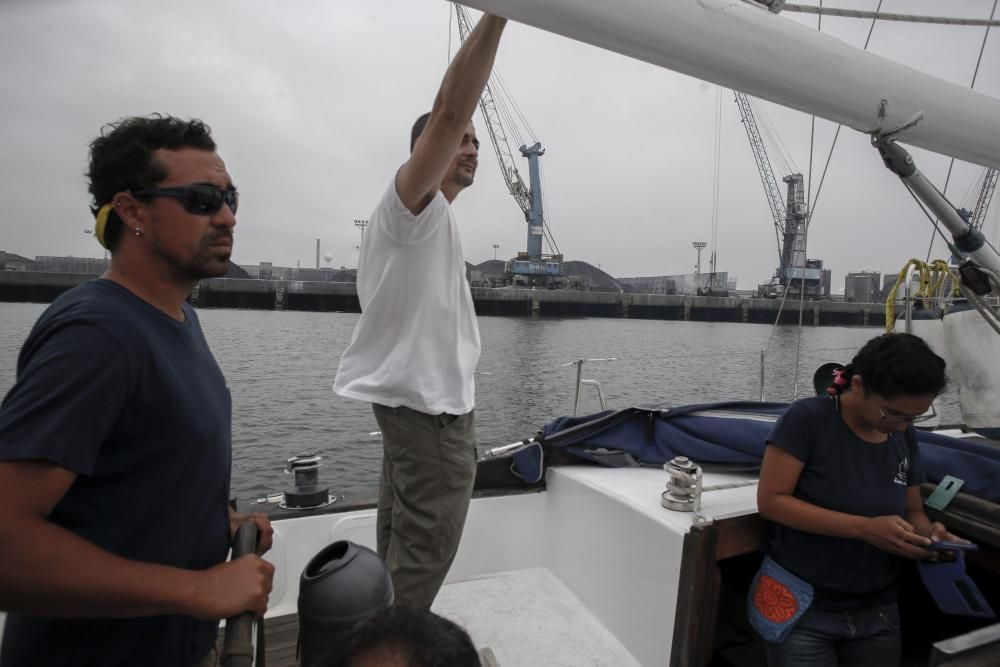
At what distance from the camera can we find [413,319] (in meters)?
1.50

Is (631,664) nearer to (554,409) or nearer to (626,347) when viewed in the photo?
(554,409)

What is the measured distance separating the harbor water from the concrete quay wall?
2228 cm

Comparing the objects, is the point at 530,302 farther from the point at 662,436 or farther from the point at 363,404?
the point at 662,436

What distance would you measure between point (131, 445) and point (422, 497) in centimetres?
83

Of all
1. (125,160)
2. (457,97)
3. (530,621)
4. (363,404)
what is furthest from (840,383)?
(363,404)

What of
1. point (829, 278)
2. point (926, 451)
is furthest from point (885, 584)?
point (829, 278)

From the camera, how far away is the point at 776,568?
1.74 m

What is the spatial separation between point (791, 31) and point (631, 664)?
2.15 m

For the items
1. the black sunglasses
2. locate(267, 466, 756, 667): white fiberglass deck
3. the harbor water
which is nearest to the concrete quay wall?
the harbor water

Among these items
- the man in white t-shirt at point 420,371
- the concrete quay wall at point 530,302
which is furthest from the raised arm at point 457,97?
the concrete quay wall at point 530,302

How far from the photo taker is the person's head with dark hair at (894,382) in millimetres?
1556

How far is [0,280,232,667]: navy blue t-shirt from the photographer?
0.71m

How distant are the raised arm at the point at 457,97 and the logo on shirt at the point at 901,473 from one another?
1528mm

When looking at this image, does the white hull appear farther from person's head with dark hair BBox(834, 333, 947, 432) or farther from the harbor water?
the harbor water
